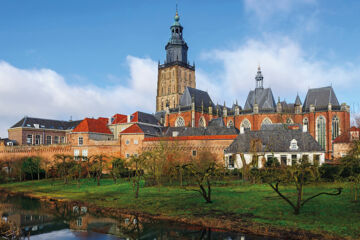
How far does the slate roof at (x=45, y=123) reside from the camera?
83.1 metres

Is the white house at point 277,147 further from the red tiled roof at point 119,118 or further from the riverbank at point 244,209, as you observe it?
the red tiled roof at point 119,118

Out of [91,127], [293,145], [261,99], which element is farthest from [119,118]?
[293,145]

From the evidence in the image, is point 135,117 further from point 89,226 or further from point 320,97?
point 89,226

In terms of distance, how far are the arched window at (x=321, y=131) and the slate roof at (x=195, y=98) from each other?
2553 cm

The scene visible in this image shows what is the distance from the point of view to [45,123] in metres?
87.4

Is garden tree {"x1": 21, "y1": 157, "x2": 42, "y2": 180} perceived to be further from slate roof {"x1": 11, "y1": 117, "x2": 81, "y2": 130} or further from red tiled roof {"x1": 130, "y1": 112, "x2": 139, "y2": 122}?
slate roof {"x1": 11, "y1": 117, "x2": 81, "y2": 130}

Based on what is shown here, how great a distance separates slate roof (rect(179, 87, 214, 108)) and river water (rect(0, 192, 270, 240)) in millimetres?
54536

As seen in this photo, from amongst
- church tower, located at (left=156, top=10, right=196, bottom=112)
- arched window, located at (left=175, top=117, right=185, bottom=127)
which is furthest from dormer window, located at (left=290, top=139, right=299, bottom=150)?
church tower, located at (left=156, top=10, right=196, bottom=112)

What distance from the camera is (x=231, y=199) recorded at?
26234mm

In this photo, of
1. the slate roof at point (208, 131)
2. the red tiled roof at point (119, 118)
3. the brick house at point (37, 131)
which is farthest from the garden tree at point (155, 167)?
the brick house at point (37, 131)

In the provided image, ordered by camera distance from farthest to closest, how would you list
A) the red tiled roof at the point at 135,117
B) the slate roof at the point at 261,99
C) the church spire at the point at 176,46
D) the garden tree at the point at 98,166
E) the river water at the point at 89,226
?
the church spire at the point at 176,46 < the slate roof at the point at 261,99 < the red tiled roof at the point at 135,117 < the garden tree at the point at 98,166 < the river water at the point at 89,226

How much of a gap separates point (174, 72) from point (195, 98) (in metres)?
22.6

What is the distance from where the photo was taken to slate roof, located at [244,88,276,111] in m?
74.6

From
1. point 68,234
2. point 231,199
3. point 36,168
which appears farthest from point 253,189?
point 36,168
